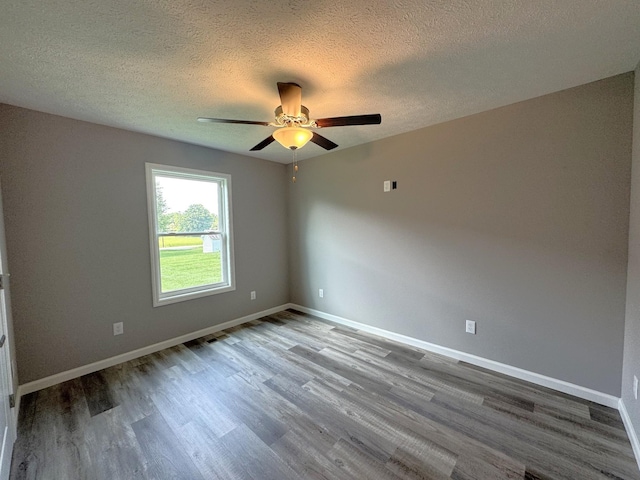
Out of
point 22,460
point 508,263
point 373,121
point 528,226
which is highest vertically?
point 373,121

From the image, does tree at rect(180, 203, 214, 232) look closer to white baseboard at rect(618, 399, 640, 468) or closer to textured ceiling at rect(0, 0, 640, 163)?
textured ceiling at rect(0, 0, 640, 163)

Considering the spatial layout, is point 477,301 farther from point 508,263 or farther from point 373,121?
point 373,121

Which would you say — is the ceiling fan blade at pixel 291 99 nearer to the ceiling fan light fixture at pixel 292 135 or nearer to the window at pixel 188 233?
the ceiling fan light fixture at pixel 292 135

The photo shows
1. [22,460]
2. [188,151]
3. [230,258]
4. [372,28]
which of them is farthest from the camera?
[230,258]

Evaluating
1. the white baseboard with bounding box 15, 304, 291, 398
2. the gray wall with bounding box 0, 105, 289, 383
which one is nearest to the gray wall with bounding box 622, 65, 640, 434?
the white baseboard with bounding box 15, 304, 291, 398

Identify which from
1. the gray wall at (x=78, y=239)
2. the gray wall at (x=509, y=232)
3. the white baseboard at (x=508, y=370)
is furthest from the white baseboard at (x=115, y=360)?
the gray wall at (x=509, y=232)

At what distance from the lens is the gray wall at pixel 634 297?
1642 millimetres

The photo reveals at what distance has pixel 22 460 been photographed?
153cm

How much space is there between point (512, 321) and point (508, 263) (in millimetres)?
531

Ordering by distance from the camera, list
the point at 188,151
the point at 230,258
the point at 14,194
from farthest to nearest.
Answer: the point at 230,258, the point at 188,151, the point at 14,194

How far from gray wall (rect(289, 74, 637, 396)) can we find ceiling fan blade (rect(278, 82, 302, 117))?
159 cm

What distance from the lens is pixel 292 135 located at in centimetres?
189

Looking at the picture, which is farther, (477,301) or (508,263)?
(477,301)

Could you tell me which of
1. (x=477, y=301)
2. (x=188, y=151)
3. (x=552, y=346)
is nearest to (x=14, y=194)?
(x=188, y=151)
